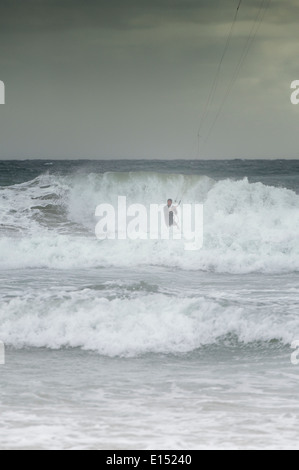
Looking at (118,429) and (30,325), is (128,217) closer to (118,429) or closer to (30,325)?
(30,325)

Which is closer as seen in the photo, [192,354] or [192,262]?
[192,354]

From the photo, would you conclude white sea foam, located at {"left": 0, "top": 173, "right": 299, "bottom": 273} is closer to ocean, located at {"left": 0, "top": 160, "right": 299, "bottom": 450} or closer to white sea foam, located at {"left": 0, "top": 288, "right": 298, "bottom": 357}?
ocean, located at {"left": 0, "top": 160, "right": 299, "bottom": 450}

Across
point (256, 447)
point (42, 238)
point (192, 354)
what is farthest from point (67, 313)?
point (42, 238)

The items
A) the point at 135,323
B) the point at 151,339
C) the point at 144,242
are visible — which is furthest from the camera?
the point at 144,242

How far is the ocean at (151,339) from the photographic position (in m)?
6.31

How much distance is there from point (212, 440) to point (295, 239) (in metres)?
13.7

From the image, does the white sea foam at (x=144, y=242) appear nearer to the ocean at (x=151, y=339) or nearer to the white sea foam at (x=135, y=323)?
the ocean at (x=151, y=339)

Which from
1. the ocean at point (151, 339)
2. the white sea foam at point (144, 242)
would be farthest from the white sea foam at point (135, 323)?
the white sea foam at point (144, 242)

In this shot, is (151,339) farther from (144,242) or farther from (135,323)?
(144,242)

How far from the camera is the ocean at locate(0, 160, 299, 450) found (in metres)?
6.31

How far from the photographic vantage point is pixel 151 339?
9.98 meters

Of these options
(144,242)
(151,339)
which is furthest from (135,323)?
(144,242)

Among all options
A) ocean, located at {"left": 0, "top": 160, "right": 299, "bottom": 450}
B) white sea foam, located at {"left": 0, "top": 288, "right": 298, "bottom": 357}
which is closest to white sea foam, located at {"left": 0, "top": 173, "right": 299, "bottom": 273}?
ocean, located at {"left": 0, "top": 160, "right": 299, "bottom": 450}

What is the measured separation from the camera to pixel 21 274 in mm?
14977
